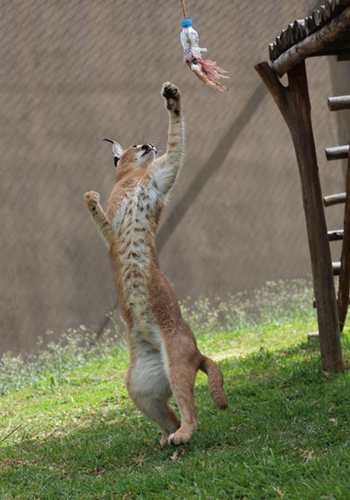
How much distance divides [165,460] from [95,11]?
6.19 metres

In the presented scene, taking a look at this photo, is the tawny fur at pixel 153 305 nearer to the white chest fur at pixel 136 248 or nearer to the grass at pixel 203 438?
the white chest fur at pixel 136 248

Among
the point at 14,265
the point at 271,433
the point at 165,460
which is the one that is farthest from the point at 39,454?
the point at 14,265

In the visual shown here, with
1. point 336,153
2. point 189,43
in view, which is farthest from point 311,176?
point 189,43

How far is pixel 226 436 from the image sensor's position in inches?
210

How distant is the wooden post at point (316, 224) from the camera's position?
6496 millimetres

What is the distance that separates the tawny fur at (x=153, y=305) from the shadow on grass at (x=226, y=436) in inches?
10.2

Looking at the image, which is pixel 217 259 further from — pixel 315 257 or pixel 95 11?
pixel 315 257

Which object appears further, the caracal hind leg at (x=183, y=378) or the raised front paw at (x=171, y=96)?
the raised front paw at (x=171, y=96)

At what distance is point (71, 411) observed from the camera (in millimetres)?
7148

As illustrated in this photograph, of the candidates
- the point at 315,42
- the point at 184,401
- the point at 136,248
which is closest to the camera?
the point at 184,401

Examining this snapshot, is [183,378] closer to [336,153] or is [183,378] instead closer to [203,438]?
[203,438]

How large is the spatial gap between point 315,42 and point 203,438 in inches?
93.4

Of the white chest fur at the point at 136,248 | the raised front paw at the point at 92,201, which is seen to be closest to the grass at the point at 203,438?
the white chest fur at the point at 136,248

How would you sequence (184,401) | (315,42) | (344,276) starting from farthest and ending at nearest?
(344,276) < (315,42) < (184,401)
